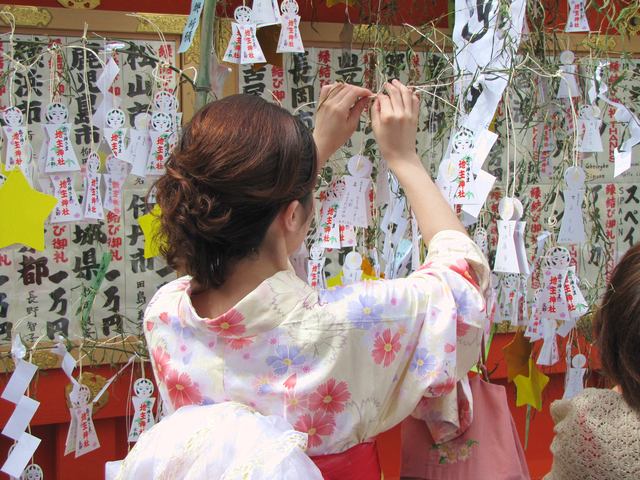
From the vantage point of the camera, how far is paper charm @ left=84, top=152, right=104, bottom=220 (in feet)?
5.82

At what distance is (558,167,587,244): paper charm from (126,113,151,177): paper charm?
0.96 metres

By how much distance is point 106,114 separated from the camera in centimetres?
176

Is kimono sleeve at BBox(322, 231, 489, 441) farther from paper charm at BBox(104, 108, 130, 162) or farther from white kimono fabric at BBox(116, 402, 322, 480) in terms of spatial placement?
paper charm at BBox(104, 108, 130, 162)

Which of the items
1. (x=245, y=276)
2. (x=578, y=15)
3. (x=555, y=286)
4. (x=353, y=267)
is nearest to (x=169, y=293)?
(x=245, y=276)

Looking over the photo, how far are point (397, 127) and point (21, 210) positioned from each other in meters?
0.95

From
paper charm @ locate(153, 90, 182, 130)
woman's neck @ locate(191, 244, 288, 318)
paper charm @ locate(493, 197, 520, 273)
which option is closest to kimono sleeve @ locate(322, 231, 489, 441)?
woman's neck @ locate(191, 244, 288, 318)

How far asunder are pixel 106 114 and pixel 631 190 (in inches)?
79.9

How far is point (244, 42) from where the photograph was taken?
5.52 ft

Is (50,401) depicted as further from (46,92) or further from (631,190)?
(631,190)

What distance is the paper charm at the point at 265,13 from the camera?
167 cm

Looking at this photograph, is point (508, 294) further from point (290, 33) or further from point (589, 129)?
point (290, 33)

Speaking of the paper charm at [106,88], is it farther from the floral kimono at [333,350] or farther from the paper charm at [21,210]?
the floral kimono at [333,350]

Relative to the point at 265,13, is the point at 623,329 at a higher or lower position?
lower

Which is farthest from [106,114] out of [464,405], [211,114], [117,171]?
[464,405]
